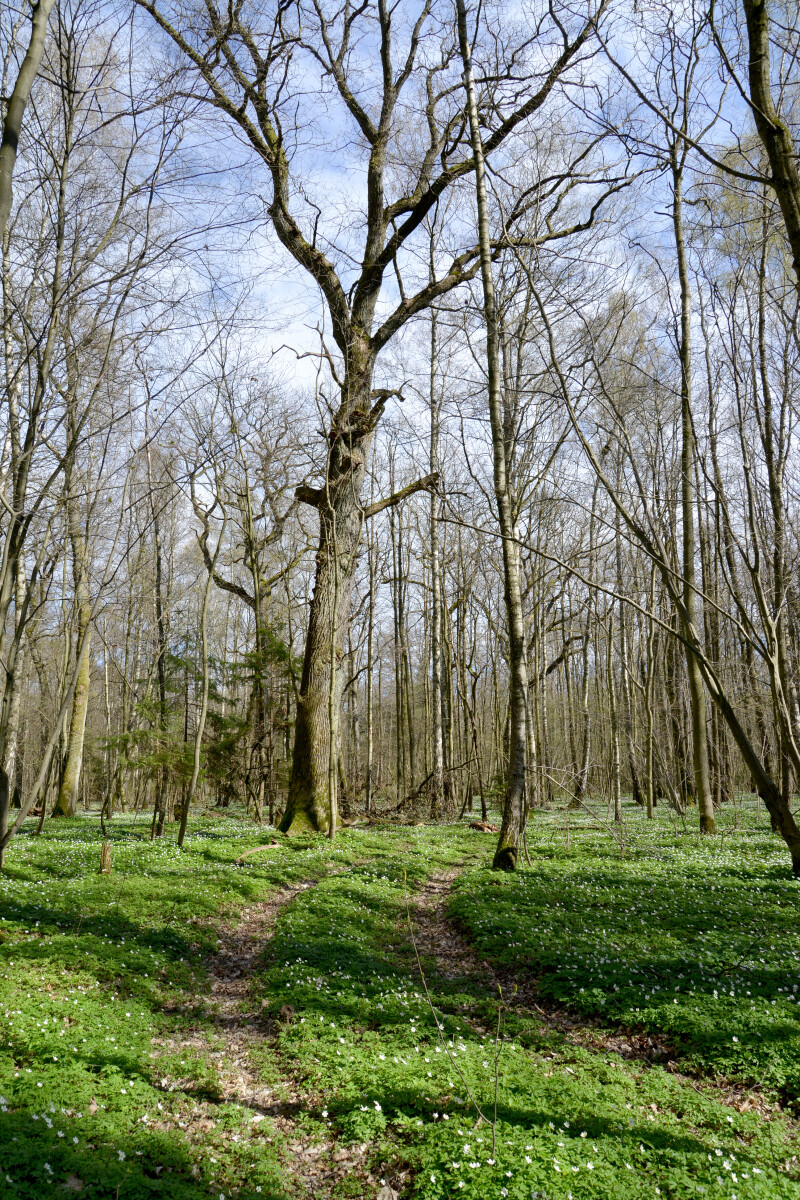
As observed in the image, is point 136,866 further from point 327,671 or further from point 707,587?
point 707,587

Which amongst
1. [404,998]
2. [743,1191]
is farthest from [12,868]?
[743,1191]

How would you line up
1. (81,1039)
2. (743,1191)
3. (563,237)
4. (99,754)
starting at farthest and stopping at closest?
(99,754)
(563,237)
(81,1039)
(743,1191)

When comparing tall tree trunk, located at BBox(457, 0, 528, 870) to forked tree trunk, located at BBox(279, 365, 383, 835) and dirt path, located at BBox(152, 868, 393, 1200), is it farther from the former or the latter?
dirt path, located at BBox(152, 868, 393, 1200)

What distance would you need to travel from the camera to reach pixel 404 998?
18.8 ft

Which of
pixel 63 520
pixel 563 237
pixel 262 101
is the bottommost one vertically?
→ pixel 63 520

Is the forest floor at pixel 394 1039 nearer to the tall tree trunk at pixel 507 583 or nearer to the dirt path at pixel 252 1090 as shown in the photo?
the dirt path at pixel 252 1090

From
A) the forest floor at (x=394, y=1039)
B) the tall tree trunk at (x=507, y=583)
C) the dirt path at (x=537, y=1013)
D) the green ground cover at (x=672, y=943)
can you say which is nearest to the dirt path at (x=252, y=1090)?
the forest floor at (x=394, y=1039)

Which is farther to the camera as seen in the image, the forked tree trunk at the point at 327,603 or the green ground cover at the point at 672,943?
the forked tree trunk at the point at 327,603

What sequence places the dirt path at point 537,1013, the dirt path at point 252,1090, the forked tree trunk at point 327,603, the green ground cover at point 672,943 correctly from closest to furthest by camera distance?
the dirt path at point 252,1090, the dirt path at point 537,1013, the green ground cover at point 672,943, the forked tree trunk at point 327,603

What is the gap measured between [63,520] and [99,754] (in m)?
31.6

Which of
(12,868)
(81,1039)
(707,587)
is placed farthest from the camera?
(707,587)

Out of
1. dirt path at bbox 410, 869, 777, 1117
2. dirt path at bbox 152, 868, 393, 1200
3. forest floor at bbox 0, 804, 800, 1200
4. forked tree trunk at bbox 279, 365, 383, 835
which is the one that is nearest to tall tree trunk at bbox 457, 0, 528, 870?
forest floor at bbox 0, 804, 800, 1200

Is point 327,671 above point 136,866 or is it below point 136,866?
above

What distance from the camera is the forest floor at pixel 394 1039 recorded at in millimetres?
3488
